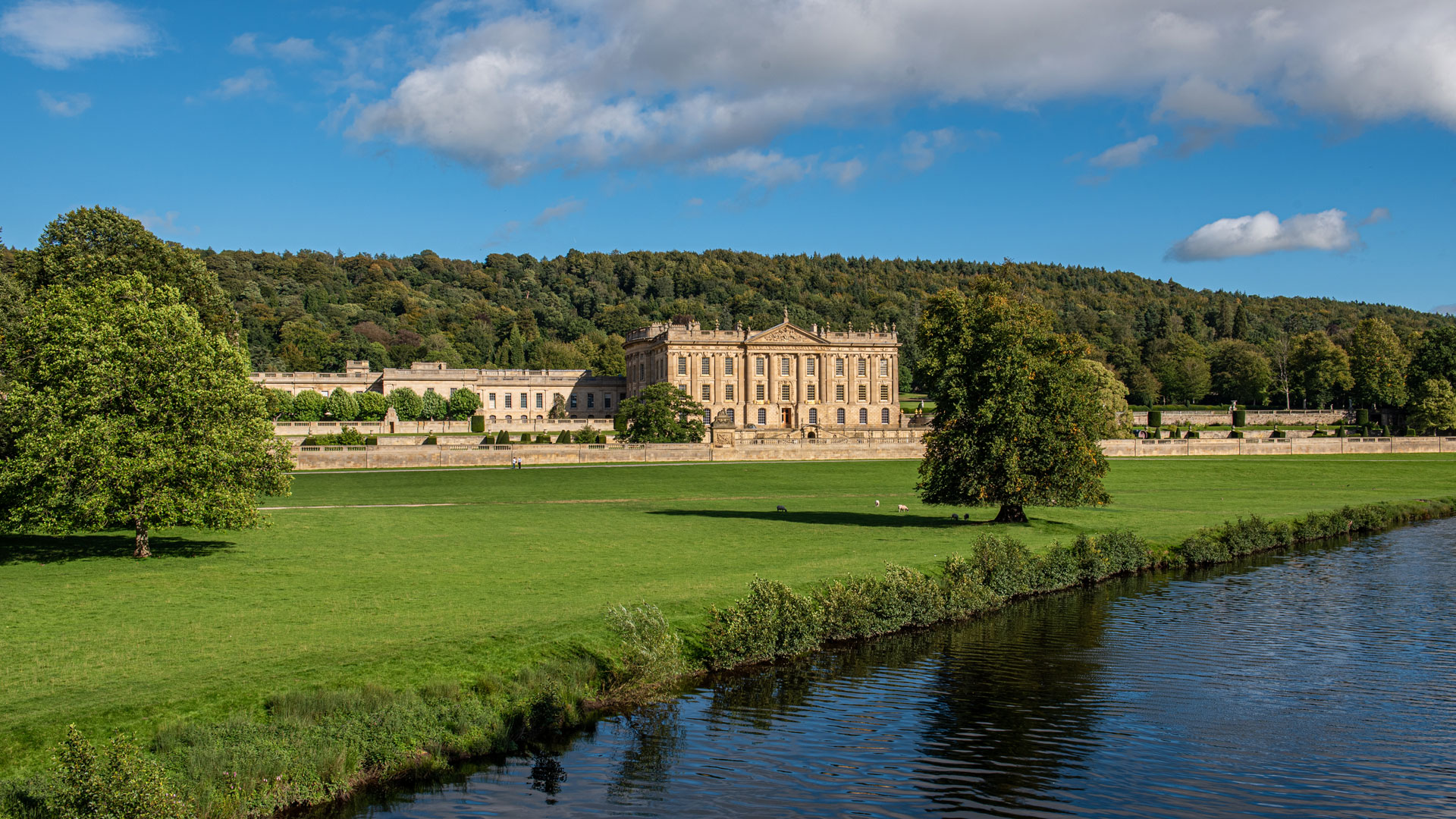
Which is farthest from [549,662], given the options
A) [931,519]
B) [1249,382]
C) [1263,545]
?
[1249,382]

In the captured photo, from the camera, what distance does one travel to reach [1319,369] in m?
105

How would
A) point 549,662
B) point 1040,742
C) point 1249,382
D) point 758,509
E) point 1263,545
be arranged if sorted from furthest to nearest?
1. point 1249,382
2. point 758,509
3. point 1263,545
4. point 549,662
5. point 1040,742

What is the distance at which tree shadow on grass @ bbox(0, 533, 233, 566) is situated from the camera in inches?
922

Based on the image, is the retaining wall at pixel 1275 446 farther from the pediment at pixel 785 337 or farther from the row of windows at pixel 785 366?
the pediment at pixel 785 337

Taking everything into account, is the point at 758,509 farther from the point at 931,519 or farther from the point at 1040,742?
the point at 1040,742

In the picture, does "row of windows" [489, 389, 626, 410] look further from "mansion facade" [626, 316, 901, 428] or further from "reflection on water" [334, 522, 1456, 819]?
"reflection on water" [334, 522, 1456, 819]

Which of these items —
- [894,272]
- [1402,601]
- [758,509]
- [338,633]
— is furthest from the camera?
[894,272]

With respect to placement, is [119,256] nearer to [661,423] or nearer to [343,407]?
[661,423]

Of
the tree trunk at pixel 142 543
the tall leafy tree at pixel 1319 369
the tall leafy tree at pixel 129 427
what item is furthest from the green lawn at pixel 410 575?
the tall leafy tree at pixel 1319 369

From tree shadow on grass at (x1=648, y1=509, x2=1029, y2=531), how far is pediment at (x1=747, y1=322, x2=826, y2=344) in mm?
63380

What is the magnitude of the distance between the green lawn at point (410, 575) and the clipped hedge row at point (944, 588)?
3.21 feet

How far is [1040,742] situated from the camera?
13.6 metres

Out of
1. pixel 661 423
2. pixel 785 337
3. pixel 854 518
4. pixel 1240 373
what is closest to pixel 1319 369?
pixel 1240 373

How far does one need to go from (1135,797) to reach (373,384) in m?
94.1
